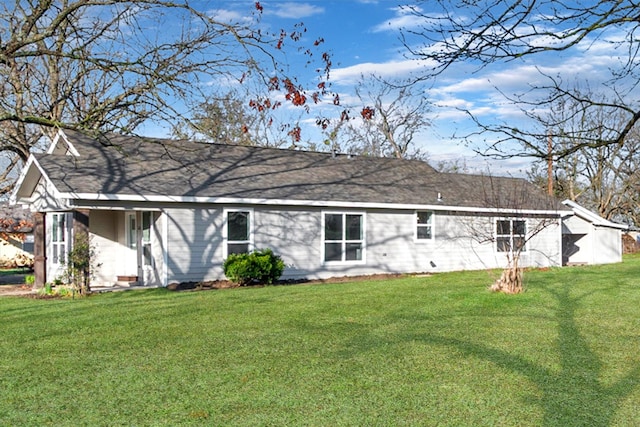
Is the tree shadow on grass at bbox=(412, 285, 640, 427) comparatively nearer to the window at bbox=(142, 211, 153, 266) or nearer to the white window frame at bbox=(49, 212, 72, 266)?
the window at bbox=(142, 211, 153, 266)

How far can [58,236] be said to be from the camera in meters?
19.7

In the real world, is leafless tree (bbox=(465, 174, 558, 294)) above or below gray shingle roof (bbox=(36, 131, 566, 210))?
below

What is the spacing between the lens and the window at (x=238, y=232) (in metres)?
18.8

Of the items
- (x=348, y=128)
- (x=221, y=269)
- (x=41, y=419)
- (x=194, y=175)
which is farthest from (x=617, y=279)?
Answer: (x=348, y=128)

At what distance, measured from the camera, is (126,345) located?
8977 mm


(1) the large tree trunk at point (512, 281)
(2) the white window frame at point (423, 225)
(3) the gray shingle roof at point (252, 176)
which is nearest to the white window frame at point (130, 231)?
(3) the gray shingle roof at point (252, 176)

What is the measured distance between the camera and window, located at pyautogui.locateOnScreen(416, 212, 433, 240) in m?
22.6

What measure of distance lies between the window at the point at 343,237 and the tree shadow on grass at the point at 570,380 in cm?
1126

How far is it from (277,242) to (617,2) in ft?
48.5

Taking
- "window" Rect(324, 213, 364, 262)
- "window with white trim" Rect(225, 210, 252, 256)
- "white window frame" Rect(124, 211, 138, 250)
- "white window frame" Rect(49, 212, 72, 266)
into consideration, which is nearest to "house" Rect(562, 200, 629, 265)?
"window" Rect(324, 213, 364, 262)

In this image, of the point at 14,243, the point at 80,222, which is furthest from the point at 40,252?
the point at 14,243

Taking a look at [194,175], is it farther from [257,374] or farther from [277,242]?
[257,374]

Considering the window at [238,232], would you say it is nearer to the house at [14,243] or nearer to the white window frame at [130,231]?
the white window frame at [130,231]

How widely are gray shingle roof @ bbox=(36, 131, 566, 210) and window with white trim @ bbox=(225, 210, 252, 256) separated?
0.60m
